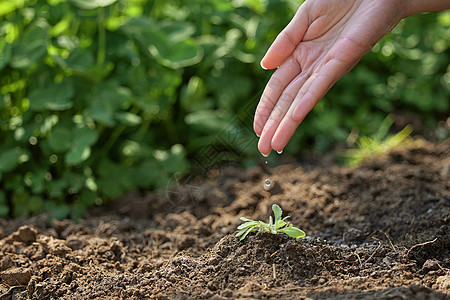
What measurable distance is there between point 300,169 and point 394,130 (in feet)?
3.26

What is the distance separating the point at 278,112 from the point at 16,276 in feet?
3.66

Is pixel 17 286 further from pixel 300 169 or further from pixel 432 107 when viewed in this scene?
pixel 432 107

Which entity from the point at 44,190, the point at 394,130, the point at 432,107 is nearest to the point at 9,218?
the point at 44,190

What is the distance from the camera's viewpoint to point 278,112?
6.10ft

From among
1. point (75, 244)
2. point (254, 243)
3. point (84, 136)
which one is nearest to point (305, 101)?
point (254, 243)

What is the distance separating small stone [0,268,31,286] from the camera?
186 cm

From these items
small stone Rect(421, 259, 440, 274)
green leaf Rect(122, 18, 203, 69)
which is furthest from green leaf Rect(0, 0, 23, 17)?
small stone Rect(421, 259, 440, 274)

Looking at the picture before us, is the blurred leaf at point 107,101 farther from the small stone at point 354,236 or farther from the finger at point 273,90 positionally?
the small stone at point 354,236

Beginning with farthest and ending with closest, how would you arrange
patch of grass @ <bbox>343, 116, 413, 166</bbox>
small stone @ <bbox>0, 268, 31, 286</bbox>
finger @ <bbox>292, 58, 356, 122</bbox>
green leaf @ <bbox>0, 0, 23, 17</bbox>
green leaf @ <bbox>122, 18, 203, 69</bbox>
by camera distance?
1. patch of grass @ <bbox>343, 116, 413, 166</bbox>
2. green leaf @ <bbox>122, 18, 203, 69</bbox>
3. green leaf @ <bbox>0, 0, 23, 17</bbox>
4. small stone @ <bbox>0, 268, 31, 286</bbox>
5. finger @ <bbox>292, 58, 356, 122</bbox>

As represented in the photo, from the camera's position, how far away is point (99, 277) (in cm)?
187

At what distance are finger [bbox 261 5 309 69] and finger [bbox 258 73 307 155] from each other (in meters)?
0.13

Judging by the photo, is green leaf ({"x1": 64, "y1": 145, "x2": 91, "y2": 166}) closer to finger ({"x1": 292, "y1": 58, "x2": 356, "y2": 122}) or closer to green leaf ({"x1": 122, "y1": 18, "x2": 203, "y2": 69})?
green leaf ({"x1": 122, "y1": 18, "x2": 203, "y2": 69})

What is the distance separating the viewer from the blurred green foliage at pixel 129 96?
8.64ft

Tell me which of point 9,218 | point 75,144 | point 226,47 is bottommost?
point 9,218
